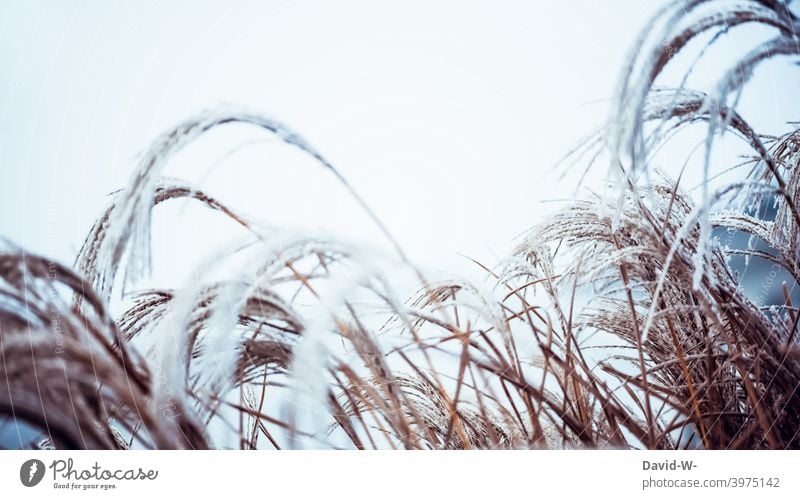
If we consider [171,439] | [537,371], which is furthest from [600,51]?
[171,439]

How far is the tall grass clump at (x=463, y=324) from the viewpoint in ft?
1.55
